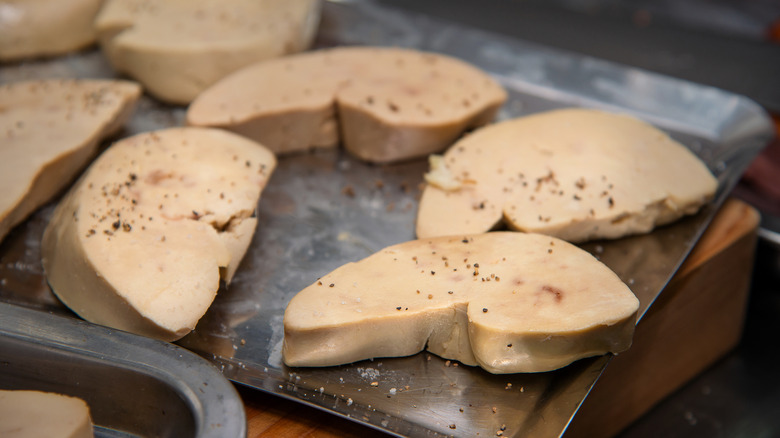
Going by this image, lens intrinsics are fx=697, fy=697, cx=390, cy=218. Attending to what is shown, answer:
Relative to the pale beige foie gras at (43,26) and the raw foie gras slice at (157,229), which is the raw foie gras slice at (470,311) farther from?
the pale beige foie gras at (43,26)

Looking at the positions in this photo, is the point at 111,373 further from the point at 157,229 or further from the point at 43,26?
the point at 43,26

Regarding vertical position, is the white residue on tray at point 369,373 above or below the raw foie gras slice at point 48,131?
above

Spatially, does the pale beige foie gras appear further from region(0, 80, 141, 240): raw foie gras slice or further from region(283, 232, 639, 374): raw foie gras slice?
region(283, 232, 639, 374): raw foie gras slice

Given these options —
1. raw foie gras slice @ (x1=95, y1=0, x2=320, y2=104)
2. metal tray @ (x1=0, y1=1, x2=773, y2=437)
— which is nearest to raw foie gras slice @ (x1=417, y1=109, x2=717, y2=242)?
metal tray @ (x1=0, y1=1, x2=773, y2=437)

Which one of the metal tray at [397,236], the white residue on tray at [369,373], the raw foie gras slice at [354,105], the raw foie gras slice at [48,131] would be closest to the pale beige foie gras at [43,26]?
the metal tray at [397,236]

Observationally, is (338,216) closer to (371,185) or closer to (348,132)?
(371,185)

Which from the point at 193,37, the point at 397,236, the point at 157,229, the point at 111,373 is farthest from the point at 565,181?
the point at 193,37
